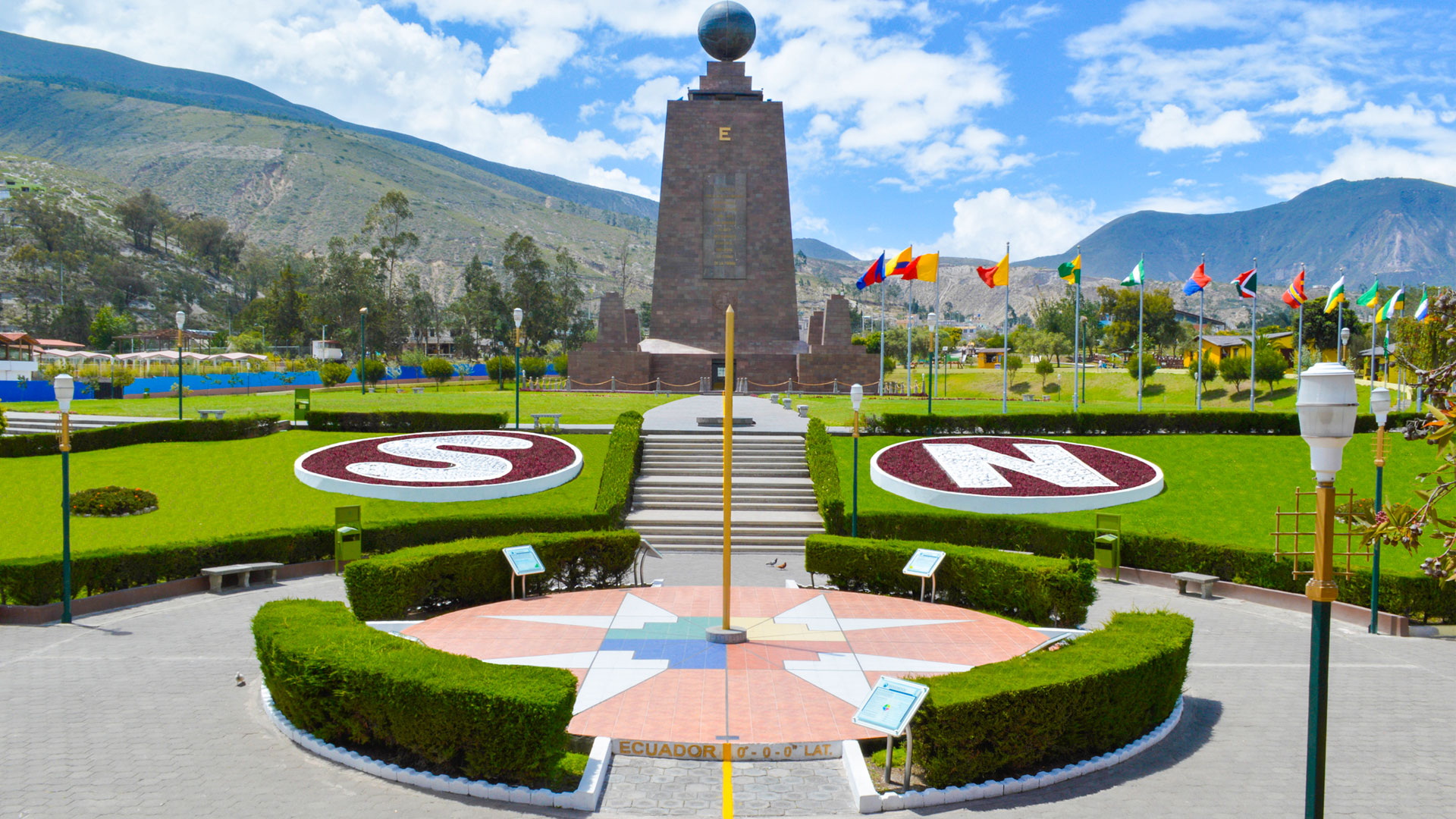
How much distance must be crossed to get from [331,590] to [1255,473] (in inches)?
871

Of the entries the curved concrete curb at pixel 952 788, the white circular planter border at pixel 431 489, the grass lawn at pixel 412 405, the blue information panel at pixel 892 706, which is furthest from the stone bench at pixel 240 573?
the grass lawn at pixel 412 405

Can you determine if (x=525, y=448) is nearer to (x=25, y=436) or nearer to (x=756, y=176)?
(x=25, y=436)

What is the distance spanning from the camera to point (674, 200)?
50.1m

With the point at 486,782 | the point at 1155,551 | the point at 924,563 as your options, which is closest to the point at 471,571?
the point at 486,782

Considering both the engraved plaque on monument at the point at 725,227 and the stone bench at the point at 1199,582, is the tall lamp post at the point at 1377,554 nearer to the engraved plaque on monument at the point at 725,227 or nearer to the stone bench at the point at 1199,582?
the stone bench at the point at 1199,582

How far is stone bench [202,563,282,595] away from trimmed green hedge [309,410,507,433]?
422 inches

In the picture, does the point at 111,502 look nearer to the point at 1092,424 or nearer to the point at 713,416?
the point at 713,416

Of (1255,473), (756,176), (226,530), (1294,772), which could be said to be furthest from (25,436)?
(756,176)

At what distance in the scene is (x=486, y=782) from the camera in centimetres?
779

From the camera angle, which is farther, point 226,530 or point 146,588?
point 226,530

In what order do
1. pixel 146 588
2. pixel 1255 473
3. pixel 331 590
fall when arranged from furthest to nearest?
pixel 1255 473
pixel 331 590
pixel 146 588

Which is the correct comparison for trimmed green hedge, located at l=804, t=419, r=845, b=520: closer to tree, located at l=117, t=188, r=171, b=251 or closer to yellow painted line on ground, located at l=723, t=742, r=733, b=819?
yellow painted line on ground, located at l=723, t=742, r=733, b=819

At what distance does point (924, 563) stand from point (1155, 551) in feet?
19.1

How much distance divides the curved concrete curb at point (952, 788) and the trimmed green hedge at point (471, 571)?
25.6ft
